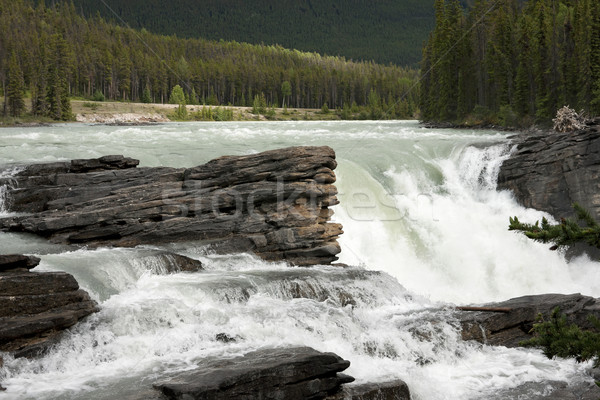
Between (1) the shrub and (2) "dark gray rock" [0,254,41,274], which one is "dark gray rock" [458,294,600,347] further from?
(1) the shrub

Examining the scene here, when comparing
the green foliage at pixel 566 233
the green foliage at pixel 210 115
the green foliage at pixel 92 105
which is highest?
the green foliage at pixel 92 105

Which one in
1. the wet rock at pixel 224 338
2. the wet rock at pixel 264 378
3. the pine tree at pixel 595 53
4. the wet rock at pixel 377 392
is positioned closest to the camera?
the wet rock at pixel 264 378

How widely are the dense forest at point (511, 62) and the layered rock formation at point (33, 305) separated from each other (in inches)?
2097

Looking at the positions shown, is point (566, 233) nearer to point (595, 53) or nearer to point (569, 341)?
point (569, 341)

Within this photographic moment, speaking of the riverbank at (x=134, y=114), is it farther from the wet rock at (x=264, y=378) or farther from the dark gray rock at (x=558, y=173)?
the wet rock at (x=264, y=378)

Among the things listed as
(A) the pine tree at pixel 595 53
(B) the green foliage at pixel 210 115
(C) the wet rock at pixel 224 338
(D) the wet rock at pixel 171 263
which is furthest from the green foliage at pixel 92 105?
(C) the wet rock at pixel 224 338

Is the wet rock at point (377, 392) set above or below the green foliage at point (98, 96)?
below

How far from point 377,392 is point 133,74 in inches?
5581

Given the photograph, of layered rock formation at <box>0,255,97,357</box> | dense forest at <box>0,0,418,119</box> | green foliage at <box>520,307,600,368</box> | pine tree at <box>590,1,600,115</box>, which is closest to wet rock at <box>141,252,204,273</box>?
layered rock formation at <box>0,255,97,357</box>

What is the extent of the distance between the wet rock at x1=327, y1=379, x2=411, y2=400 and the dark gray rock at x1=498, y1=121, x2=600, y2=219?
17200 mm

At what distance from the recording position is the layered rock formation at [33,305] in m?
11.3

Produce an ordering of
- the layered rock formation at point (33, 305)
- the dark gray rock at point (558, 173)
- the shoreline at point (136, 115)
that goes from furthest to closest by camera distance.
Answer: the shoreline at point (136, 115) → the dark gray rock at point (558, 173) → the layered rock formation at point (33, 305)

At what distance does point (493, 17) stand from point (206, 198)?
73.4 m

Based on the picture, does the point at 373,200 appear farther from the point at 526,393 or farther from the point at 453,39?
the point at 453,39
